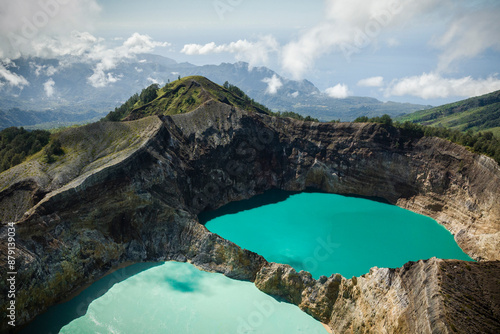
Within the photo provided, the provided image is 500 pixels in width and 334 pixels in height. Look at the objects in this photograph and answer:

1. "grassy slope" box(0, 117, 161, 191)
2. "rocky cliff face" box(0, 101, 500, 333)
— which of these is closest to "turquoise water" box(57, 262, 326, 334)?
"rocky cliff face" box(0, 101, 500, 333)

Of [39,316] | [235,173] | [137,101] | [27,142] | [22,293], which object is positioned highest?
[137,101]

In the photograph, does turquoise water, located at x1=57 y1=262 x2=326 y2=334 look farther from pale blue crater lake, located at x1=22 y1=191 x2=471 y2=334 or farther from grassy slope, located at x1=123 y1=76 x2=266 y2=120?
Answer: grassy slope, located at x1=123 y1=76 x2=266 y2=120

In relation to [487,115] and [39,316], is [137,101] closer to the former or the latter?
[39,316]

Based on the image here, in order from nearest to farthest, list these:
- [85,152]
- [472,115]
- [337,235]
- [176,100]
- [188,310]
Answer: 1. [188,310]
2. [85,152]
3. [337,235]
4. [176,100]
5. [472,115]

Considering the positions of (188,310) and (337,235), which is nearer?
(188,310)

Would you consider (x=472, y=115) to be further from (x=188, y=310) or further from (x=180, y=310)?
(x=180, y=310)

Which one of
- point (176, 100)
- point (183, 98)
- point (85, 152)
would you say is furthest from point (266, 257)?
point (176, 100)

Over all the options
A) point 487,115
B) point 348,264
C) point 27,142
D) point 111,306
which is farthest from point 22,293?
point 487,115
